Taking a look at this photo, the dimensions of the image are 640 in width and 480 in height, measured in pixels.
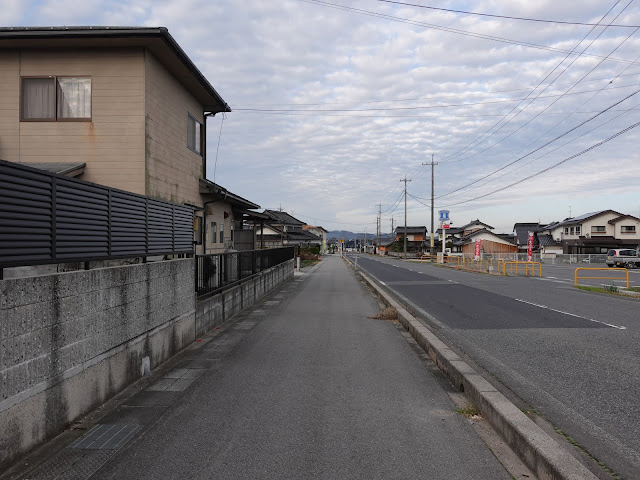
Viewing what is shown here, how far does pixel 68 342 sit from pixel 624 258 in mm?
46213

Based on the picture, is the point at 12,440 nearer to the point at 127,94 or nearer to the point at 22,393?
the point at 22,393

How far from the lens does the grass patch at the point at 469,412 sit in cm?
475

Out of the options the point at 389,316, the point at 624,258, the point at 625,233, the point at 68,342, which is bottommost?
the point at 389,316

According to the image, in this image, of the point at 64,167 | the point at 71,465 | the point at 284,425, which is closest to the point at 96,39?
the point at 64,167

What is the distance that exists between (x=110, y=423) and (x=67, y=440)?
0.48 metres

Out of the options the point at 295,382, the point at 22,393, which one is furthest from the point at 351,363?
the point at 22,393

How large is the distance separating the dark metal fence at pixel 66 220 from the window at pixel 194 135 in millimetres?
7336

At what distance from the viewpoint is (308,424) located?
452 centimetres

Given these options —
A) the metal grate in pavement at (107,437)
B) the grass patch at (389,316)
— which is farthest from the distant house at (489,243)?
the metal grate in pavement at (107,437)

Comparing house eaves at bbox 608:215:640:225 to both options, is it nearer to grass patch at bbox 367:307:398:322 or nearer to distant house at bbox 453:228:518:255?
distant house at bbox 453:228:518:255

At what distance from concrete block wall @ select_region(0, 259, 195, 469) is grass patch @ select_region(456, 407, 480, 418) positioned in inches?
159

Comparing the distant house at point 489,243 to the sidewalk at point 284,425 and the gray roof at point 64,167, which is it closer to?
the gray roof at point 64,167

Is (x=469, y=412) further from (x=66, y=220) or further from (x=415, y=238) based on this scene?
(x=415, y=238)

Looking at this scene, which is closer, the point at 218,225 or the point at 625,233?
the point at 218,225
